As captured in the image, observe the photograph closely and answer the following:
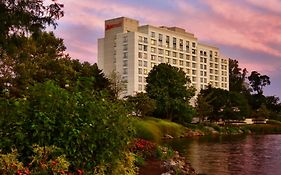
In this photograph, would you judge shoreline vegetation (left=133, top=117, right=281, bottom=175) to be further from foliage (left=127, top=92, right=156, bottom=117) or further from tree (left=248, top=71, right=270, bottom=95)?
tree (left=248, top=71, right=270, bottom=95)

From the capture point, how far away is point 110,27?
520 ft

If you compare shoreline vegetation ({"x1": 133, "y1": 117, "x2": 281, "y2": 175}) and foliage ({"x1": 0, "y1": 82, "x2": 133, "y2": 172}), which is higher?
foliage ({"x1": 0, "y1": 82, "x2": 133, "y2": 172})

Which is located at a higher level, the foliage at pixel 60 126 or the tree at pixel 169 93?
the tree at pixel 169 93

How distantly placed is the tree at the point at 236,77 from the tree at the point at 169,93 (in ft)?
311

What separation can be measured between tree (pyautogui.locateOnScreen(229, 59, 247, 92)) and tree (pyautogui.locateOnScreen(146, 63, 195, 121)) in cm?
9489

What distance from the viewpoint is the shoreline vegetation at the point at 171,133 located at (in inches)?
741

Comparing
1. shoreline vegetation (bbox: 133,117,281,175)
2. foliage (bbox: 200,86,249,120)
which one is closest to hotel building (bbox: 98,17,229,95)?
foliage (bbox: 200,86,249,120)

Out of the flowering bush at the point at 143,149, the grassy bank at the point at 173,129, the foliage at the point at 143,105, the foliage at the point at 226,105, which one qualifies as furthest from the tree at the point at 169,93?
the flowering bush at the point at 143,149

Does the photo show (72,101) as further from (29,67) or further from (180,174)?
(29,67)

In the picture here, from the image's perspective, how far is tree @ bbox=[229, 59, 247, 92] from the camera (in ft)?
576

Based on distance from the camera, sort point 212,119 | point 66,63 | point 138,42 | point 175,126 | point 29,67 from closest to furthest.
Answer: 1. point 29,67
2. point 66,63
3. point 175,126
4. point 212,119
5. point 138,42

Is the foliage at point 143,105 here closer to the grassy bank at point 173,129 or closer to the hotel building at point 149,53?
the grassy bank at point 173,129

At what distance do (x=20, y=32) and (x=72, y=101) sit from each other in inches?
148

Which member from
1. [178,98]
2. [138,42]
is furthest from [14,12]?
[138,42]
